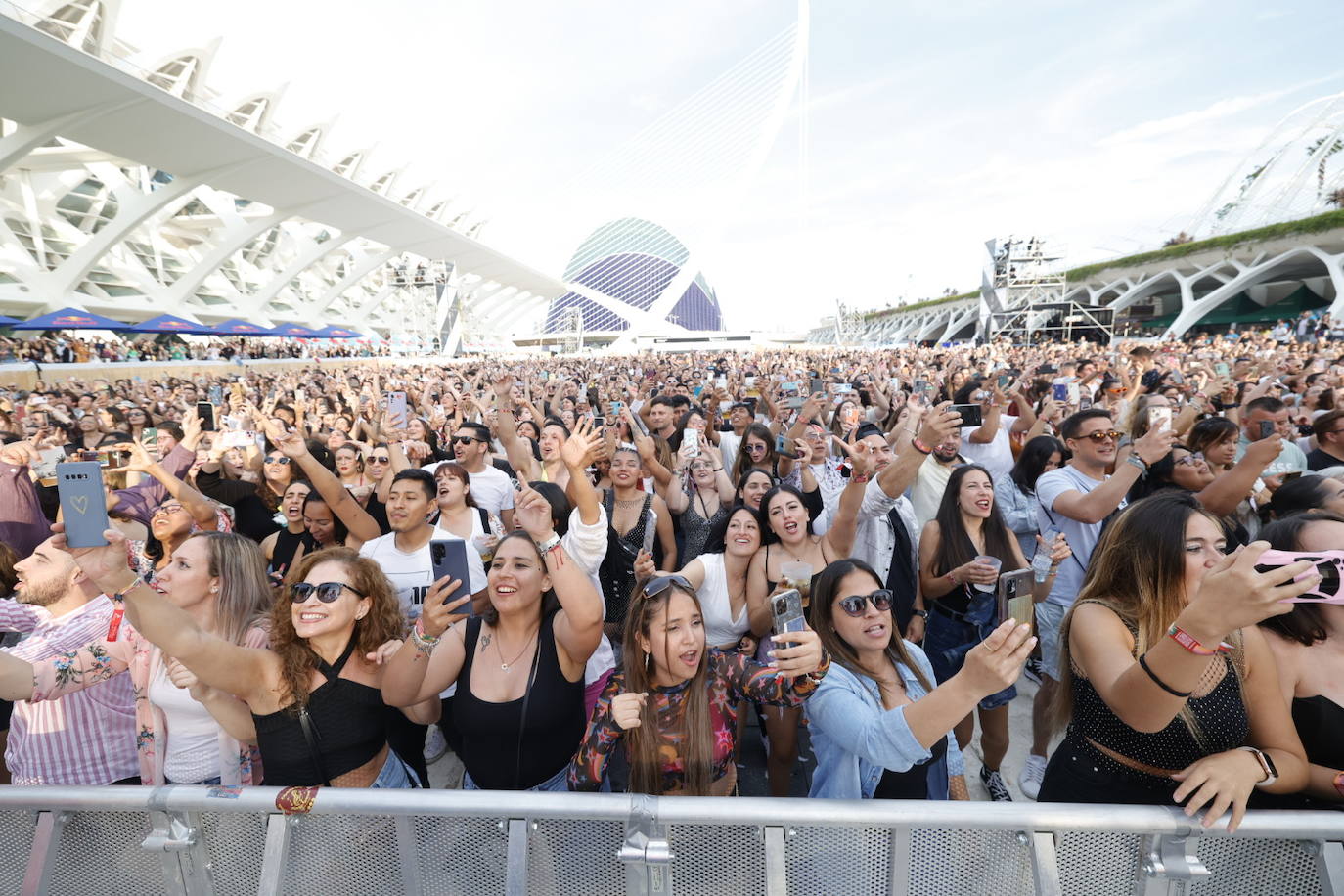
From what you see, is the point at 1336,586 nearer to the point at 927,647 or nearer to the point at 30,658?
the point at 927,647

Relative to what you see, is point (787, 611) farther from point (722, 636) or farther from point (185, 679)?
point (185, 679)

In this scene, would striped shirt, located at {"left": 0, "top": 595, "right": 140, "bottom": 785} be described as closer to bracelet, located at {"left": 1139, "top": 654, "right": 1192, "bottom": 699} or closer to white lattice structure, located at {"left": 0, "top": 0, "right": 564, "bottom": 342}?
bracelet, located at {"left": 1139, "top": 654, "right": 1192, "bottom": 699}

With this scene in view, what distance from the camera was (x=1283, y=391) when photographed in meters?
7.31

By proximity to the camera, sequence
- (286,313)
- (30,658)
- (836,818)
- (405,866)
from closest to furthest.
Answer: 1. (836,818)
2. (405,866)
3. (30,658)
4. (286,313)

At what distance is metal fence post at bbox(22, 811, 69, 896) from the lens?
1630 millimetres

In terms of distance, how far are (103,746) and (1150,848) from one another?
3.38 m

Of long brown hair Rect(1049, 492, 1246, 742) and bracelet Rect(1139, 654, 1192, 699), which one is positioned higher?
long brown hair Rect(1049, 492, 1246, 742)

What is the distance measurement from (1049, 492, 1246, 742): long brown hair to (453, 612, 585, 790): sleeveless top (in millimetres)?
1640

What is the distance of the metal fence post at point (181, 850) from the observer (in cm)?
159

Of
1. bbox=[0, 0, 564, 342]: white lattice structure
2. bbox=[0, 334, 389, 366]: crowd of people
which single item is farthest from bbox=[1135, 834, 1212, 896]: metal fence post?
bbox=[0, 0, 564, 342]: white lattice structure

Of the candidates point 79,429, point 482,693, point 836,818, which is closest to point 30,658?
point 482,693

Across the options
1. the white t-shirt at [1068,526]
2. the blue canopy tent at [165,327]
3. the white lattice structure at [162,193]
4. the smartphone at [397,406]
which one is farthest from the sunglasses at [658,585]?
the blue canopy tent at [165,327]

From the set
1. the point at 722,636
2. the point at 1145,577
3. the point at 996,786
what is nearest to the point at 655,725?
the point at 722,636

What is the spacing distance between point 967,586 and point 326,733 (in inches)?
109
